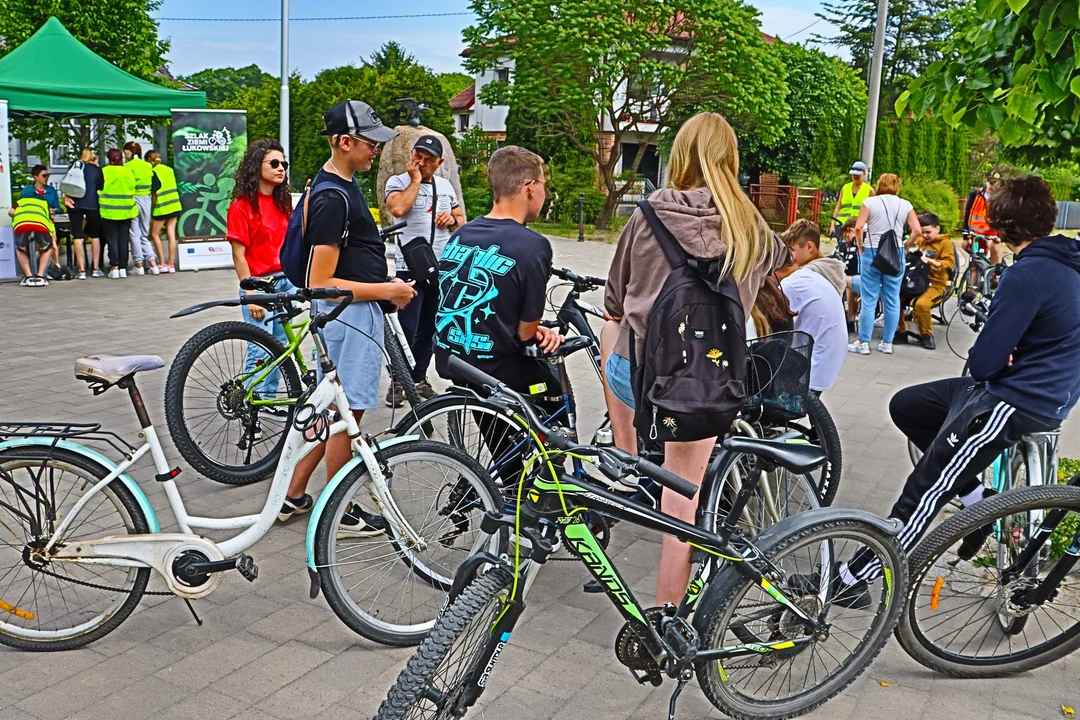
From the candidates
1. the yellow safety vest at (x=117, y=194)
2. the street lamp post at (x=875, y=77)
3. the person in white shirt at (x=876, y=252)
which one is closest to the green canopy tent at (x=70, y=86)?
the yellow safety vest at (x=117, y=194)

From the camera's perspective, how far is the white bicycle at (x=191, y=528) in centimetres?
344

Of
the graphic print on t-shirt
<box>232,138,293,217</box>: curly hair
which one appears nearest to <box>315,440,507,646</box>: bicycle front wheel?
the graphic print on t-shirt

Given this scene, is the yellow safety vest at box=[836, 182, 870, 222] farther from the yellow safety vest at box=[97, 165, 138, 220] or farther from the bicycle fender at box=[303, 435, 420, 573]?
the bicycle fender at box=[303, 435, 420, 573]

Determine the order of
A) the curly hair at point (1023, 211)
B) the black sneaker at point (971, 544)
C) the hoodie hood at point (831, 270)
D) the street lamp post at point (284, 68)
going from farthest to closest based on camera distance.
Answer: the street lamp post at point (284, 68)
the hoodie hood at point (831, 270)
the curly hair at point (1023, 211)
the black sneaker at point (971, 544)

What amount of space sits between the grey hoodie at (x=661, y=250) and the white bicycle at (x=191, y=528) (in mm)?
822

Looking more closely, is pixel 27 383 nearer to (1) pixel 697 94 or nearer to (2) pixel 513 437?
(2) pixel 513 437

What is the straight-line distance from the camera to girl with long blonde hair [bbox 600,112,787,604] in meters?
3.26

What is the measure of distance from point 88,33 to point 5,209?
6.35m

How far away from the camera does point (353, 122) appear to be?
453 cm

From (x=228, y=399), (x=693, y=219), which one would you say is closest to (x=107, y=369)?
(x=228, y=399)

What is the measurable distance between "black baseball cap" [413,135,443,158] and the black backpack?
3.54 meters

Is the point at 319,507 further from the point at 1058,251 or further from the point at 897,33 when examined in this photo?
the point at 897,33

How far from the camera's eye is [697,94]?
25828mm

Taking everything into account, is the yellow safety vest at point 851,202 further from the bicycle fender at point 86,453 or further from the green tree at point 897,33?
the green tree at point 897,33
